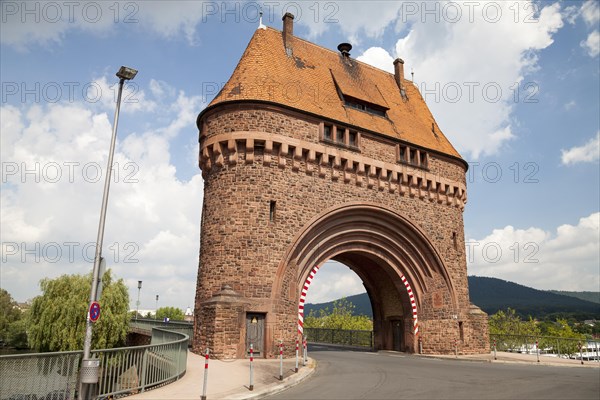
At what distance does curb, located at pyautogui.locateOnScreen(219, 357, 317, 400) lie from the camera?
31.6 ft

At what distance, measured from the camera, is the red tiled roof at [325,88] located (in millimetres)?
21047

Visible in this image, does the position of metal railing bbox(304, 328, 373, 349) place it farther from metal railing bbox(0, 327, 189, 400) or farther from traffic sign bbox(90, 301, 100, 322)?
traffic sign bbox(90, 301, 100, 322)

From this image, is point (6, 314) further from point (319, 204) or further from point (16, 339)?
point (319, 204)

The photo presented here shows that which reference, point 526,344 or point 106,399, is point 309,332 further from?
point 106,399

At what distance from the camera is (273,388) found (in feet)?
35.3

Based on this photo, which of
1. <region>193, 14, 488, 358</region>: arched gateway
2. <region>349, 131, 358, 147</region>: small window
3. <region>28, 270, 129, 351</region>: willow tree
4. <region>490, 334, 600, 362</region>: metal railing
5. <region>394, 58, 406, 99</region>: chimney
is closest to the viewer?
<region>193, 14, 488, 358</region>: arched gateway

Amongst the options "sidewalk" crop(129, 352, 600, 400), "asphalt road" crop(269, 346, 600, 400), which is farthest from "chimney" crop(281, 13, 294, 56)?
"asphalt road" crop(269, 346, 600, 400)

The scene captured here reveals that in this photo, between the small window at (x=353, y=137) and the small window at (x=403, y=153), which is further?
the small window at (x=403, y=153)

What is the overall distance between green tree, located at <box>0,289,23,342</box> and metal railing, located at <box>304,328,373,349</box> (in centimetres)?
3208

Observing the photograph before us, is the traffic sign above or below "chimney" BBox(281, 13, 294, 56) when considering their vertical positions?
below

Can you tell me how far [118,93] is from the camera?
38.3 ft

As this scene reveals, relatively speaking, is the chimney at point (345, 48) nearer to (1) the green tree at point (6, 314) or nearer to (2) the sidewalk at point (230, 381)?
(2) the sidewalk at point (230, 381)

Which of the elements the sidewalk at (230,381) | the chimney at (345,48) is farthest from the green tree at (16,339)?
the chimney at (345,48)

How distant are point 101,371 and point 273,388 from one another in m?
3.83
